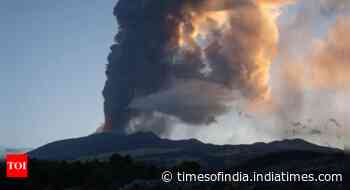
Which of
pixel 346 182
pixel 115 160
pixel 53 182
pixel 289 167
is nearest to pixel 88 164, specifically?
pixel 115 160

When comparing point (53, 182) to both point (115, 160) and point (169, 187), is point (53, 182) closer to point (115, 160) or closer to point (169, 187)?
point (115, 160)

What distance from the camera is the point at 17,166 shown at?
7250cm

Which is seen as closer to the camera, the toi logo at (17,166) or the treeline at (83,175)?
the toi logo at (17,166)

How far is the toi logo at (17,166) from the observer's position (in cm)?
6241

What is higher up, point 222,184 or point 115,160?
point 115,160

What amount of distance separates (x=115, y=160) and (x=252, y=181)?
45.6 m

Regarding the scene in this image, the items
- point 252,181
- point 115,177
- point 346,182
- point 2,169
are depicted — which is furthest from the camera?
point 2,169

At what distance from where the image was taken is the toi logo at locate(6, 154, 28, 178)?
62.4m

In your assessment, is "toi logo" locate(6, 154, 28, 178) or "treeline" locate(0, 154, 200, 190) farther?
"treeline" locate(0, 154, 200, 190)

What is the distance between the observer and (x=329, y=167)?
6044 cm

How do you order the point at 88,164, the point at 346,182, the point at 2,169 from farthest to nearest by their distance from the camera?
the point at 88,164 → the point at 2,169 → the point at 346,182

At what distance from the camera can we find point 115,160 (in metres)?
98.4

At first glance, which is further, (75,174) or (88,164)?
(88,164)

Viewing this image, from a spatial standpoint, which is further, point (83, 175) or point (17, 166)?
point (83, 175)
